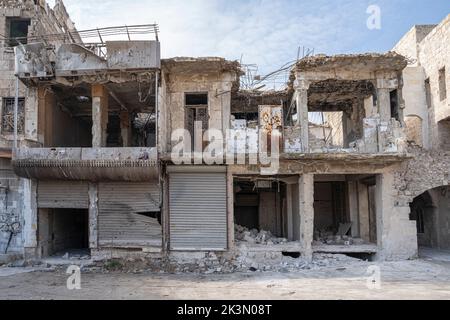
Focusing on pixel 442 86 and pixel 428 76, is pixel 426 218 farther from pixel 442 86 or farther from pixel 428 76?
pixel 428 76

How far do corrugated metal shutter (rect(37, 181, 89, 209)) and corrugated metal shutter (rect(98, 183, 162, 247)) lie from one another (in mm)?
673

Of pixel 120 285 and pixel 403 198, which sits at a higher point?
pixel 403 198

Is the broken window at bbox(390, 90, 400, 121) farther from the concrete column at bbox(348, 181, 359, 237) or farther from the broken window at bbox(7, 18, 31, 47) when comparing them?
the broken window at bbox(7, 18, 31, 47)

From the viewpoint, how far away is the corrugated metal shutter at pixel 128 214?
14172 millimetres

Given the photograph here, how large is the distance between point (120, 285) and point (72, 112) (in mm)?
9641

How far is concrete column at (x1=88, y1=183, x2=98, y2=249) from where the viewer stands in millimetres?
14172

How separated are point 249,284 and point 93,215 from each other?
660 centimetres

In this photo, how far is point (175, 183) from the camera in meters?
14.4

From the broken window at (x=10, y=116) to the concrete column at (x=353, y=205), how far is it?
1388cm

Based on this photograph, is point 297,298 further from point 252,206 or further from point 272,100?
point 252,206

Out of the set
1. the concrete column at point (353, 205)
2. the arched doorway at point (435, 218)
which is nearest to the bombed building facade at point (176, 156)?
the concrete column at point (353, 205)

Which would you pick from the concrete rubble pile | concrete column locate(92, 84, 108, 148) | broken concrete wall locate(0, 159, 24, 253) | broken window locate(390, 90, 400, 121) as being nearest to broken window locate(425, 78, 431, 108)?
broken window locate(390, 90, 400, 121)
